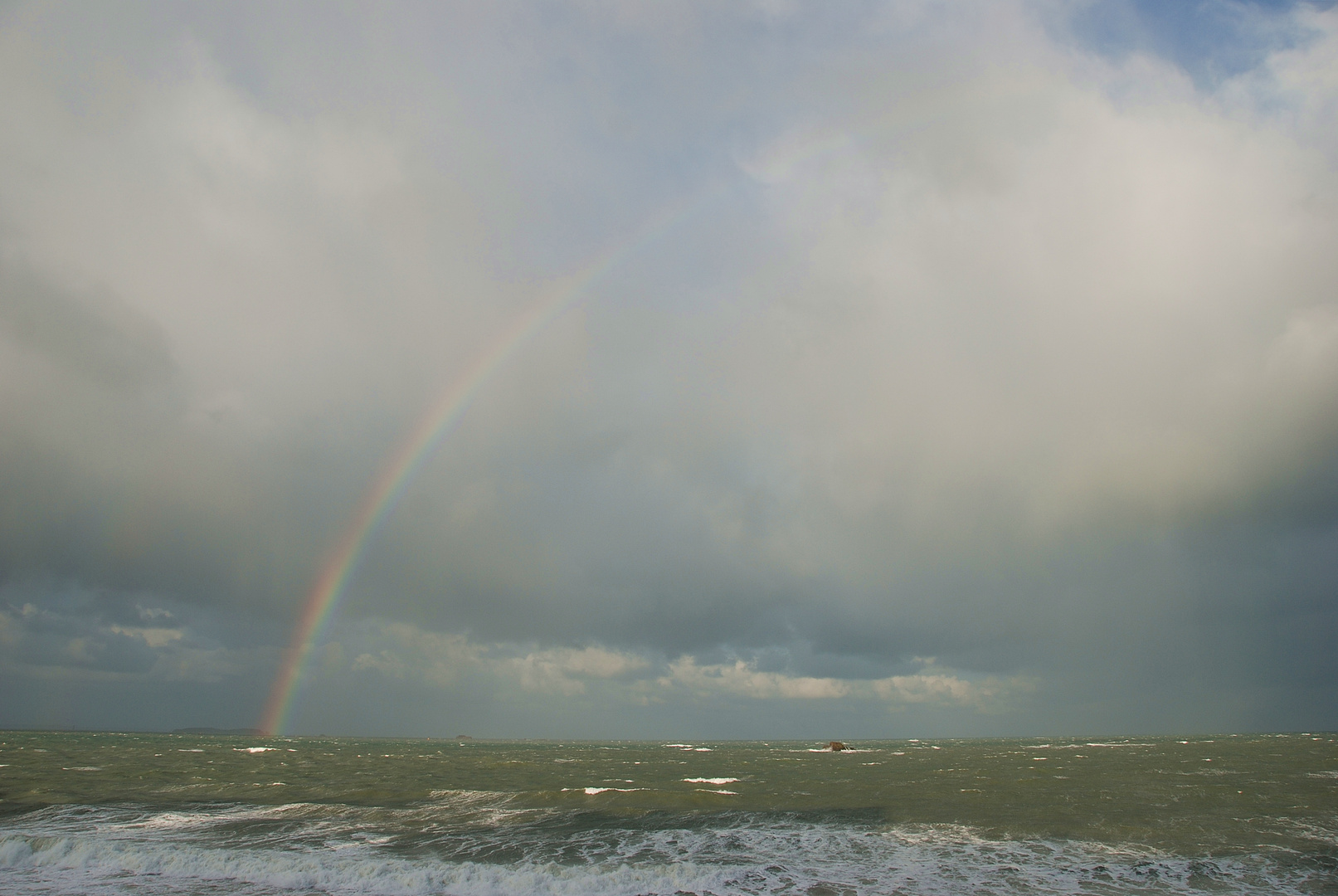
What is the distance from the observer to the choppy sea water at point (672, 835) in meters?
23.4

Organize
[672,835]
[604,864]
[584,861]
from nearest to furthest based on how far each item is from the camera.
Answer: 1. [604,864]
2. [584,861]
3. [672,835]

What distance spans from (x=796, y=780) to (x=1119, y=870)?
3407cm

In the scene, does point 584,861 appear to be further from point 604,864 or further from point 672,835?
point 672,835

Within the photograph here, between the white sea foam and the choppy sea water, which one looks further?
the choppy sea water

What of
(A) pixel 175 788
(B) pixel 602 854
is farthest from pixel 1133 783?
(A) pixel 175 788

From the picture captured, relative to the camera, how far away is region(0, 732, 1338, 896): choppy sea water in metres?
23.4

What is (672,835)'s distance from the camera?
3078 cm

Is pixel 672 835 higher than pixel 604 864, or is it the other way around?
pixel 672 835

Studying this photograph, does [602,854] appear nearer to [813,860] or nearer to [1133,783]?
[813,860]

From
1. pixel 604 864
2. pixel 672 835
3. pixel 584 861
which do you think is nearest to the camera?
pixel 604 864

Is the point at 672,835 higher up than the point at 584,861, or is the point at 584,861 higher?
the point at 672,835

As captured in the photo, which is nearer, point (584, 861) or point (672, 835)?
point (584, 861)

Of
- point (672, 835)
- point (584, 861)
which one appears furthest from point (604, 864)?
point (672, 835)

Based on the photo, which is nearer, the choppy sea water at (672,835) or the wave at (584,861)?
the wave at (584,861)
